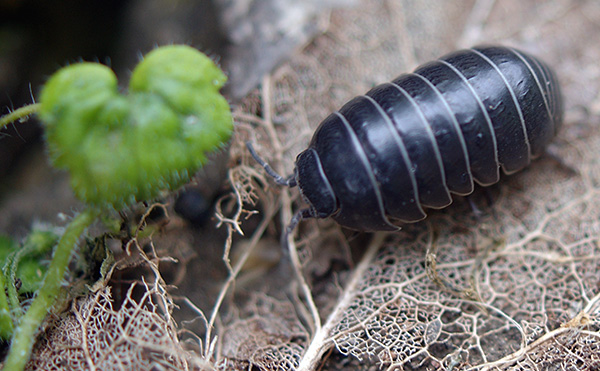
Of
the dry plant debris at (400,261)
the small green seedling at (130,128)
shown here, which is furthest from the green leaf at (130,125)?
the dry plant debris at (400,261)

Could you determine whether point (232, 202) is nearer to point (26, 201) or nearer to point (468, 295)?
point (468, 295)

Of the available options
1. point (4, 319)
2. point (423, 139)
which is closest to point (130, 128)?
point (4, 319)

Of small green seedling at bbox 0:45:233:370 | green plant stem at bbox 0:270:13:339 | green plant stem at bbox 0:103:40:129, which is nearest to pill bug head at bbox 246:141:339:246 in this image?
small green seedling at bbox 0:45:233:370

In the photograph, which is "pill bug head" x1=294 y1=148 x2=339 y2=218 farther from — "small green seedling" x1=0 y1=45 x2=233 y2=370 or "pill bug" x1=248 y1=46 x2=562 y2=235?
"small green seedling" x1=0 y1=45 x2=233 y2=370

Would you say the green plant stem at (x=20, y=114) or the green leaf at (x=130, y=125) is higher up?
the green plant stem at (x=20, y=114)

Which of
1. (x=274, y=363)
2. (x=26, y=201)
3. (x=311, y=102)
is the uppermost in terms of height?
(x=26, y=201)

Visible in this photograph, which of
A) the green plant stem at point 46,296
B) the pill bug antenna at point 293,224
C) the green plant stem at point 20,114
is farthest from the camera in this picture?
the pill bug antenna at point 293,224

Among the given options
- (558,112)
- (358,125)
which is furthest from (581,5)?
(358,125)

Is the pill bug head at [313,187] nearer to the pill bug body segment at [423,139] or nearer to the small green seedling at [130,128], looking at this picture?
the pill bug body segment at [423,139]
